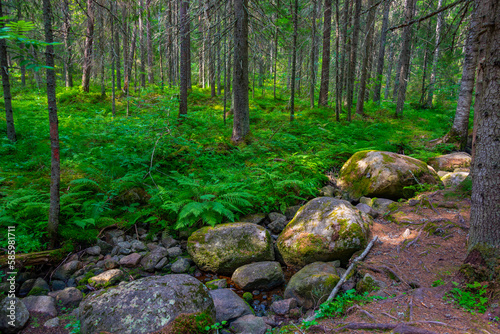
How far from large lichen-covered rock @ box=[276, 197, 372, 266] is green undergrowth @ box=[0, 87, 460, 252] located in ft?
4.00

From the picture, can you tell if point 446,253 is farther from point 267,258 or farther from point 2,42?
point 2,42

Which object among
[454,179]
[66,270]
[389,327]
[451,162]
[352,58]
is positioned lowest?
[66,270]

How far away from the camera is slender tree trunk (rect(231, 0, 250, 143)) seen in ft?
27.4

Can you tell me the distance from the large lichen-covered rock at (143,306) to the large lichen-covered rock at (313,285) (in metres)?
1.41

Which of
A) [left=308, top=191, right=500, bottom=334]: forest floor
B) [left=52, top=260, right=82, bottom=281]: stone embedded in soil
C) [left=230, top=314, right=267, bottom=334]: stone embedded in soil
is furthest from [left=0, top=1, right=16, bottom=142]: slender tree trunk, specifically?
[left=308, top=191, right=500, bottom=334]: forest floor

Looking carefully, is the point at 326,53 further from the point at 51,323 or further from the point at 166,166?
the point at 51,323

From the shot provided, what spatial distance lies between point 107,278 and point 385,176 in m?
6.41

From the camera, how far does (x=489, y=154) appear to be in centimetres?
288

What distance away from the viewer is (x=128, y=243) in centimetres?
526

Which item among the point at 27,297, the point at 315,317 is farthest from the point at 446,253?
the point at 27,297

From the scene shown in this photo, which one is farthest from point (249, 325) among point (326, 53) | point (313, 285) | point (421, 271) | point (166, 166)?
point (326, 53)

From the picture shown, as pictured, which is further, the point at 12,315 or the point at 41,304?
the point at 41,304

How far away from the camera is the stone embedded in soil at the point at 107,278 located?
416 cm

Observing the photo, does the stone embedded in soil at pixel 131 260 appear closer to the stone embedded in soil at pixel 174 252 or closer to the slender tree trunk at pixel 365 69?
the stone embedded in soil at pixel 174 252
